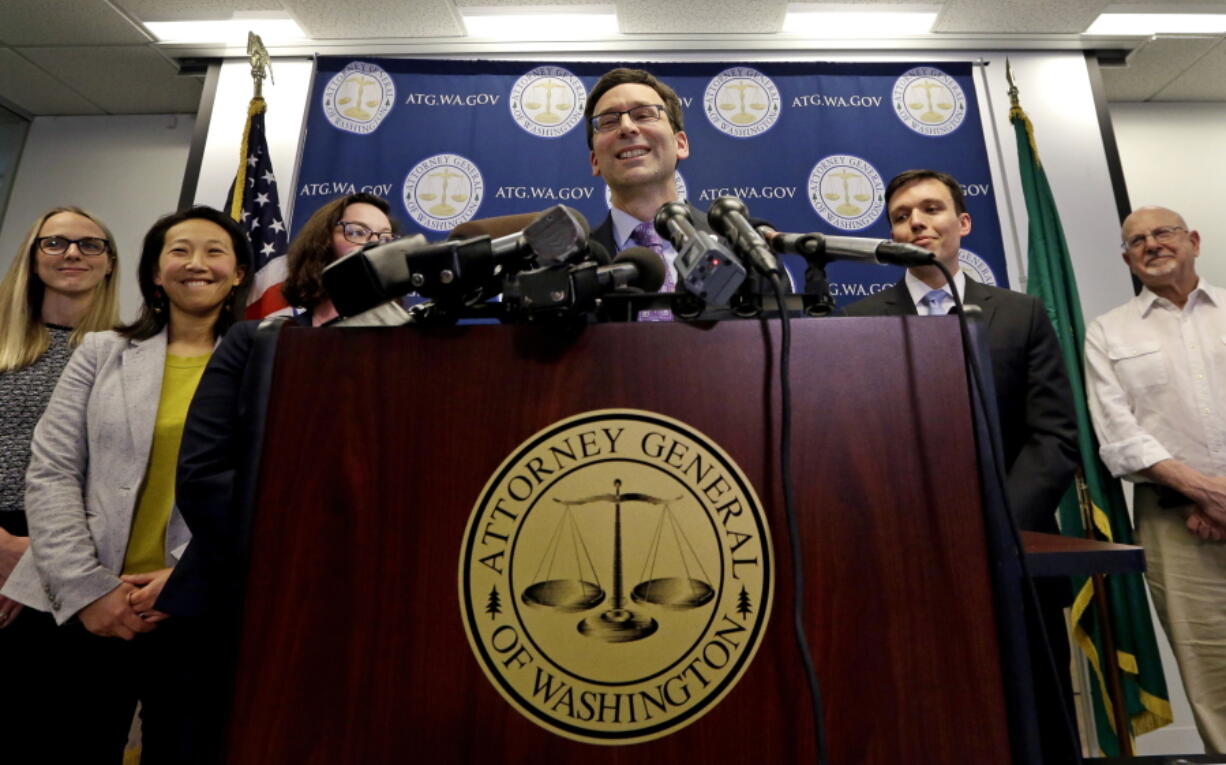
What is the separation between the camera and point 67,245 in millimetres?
2094

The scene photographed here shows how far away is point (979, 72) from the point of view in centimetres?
355

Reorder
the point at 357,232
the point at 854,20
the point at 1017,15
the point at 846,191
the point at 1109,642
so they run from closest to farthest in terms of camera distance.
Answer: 1. the point at 357,232
2. the point at 1109,642
3. the point at 846,191
4. the point at 1017,15
5. the point at 854,20

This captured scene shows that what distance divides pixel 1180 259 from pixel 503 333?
2880mm

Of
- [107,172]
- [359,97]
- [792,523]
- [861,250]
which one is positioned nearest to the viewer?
[792,523]

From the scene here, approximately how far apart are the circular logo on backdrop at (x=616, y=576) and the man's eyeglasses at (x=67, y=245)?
2.08 metres

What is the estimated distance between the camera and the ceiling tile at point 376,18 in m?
3.42

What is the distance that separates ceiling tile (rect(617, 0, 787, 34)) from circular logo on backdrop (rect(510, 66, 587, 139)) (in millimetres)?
458

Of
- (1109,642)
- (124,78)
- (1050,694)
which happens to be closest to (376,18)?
(124,78)

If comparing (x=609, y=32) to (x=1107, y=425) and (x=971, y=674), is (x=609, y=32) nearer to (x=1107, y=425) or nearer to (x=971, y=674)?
(x=1107, y=425)

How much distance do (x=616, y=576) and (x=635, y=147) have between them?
117 cm

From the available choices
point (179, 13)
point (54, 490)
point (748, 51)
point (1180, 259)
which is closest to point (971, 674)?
point (54, 490)

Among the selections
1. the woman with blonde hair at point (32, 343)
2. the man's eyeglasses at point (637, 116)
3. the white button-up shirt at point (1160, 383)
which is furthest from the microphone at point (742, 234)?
the white button-up shirt at point (1160, 383)

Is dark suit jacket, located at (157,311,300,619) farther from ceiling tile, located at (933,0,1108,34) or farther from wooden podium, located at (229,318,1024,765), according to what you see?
ceiling tile, located at (933,0,1108,34)

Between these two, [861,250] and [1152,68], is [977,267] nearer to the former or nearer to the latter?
[1152,68]
